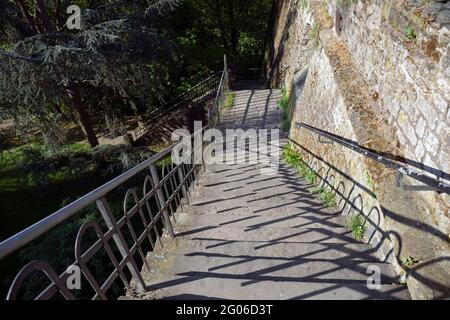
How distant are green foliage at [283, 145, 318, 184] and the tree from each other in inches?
220

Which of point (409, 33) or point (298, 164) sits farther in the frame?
point (298, 164)

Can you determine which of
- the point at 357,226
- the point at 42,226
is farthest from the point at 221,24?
the point at 42,226

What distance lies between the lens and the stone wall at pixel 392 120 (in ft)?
8.17

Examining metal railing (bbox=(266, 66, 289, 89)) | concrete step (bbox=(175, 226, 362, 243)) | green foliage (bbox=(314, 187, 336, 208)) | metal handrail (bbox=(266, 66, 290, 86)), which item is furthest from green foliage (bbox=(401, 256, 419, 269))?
metal railing (bbox=(266, 66, 289, 89))

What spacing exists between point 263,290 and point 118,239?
1.17 m

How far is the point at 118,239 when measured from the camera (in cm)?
224

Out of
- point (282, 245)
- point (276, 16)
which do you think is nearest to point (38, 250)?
point (282, 245)

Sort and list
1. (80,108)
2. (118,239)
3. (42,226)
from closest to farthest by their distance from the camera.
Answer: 1. (42,226)
2. (118,239)
3. (80,108)

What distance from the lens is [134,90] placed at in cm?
1152

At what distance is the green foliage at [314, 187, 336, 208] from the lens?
4.41 meters

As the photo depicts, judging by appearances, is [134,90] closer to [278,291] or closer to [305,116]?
[305,116]

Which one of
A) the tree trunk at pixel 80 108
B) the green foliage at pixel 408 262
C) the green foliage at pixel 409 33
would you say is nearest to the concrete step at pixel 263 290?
the green foliage at pixel 408 262

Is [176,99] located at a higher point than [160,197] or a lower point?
higher

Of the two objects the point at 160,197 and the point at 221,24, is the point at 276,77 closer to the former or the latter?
the point at 221,24
